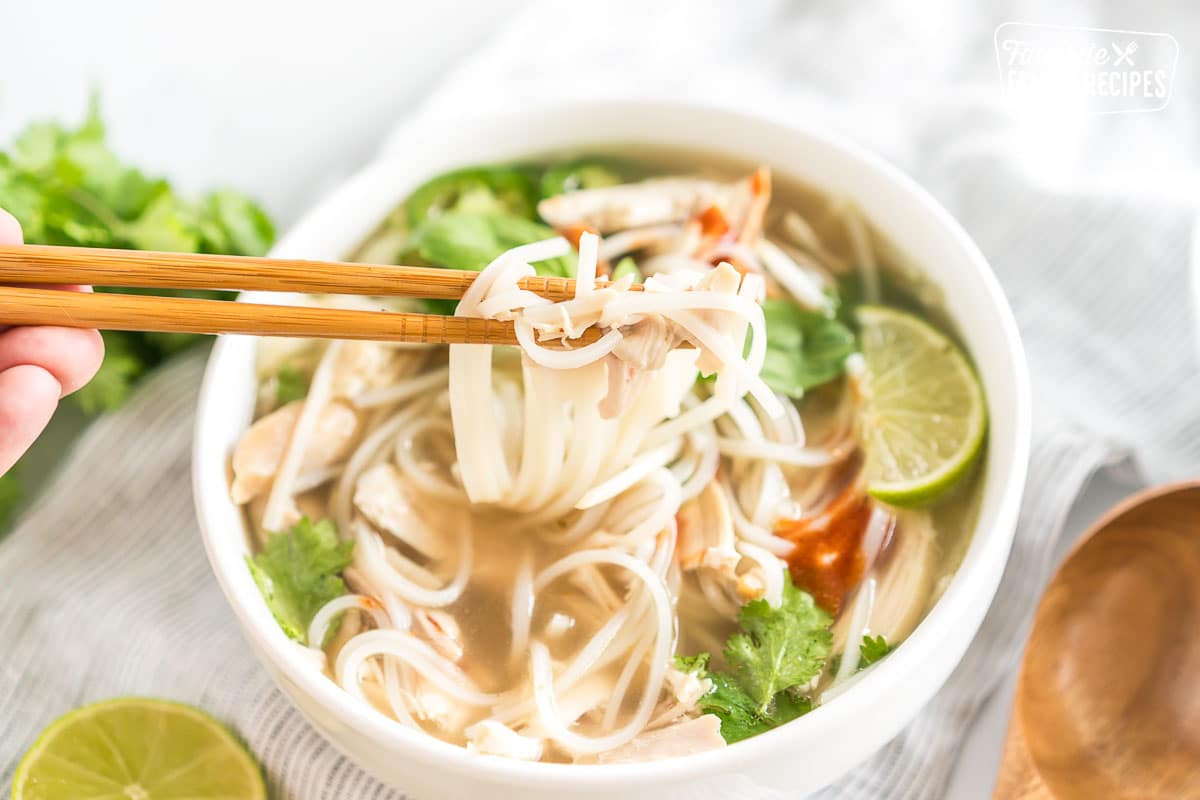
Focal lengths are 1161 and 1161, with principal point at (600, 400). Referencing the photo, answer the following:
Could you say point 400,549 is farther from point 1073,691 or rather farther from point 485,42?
point 485,42

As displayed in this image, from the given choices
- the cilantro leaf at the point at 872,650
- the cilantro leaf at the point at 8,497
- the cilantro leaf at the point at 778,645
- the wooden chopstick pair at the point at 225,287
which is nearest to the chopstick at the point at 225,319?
the wooden chopstick pair at the point at 225,287

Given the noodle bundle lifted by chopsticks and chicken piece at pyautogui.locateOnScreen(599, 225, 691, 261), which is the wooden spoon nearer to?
the noodle bundle lifted by chopsticks

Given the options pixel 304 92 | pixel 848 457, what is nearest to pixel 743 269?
pixel 848 457

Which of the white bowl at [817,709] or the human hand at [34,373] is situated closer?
the white bowl at [817,709]

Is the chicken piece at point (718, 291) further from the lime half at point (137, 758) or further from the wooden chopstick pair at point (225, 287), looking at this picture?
the lime half at point (137, 758)

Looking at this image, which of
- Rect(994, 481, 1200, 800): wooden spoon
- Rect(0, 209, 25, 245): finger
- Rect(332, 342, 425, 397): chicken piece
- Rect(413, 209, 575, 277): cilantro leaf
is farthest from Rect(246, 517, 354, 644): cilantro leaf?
Rect(994, 481, 1200, 800): wooden spoon

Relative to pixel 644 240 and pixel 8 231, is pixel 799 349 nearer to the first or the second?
pixel 644 240
